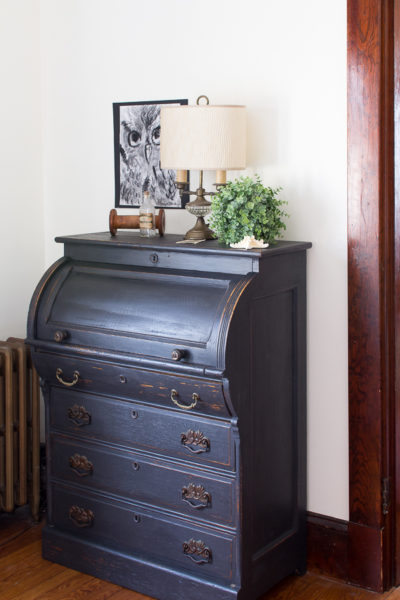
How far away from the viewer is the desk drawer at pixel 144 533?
2691 millimetres

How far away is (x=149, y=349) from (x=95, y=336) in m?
0.25

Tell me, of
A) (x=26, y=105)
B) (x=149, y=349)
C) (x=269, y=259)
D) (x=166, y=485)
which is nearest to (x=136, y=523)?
(x=166, y=485)

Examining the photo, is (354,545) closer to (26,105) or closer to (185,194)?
(185,194)

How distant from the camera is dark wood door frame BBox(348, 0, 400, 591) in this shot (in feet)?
8.90

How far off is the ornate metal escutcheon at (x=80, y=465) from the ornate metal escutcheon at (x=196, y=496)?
0.45m

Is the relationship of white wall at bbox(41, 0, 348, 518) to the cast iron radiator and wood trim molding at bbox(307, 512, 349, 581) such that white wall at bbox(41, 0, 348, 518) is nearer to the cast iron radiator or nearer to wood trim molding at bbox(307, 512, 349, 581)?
wood trim molding at bbox(307, 512, 349, 581)

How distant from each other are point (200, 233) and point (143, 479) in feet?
3.02

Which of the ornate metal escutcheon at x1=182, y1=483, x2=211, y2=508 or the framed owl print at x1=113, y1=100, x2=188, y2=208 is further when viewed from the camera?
the framed owl print at x1=113, y1=100, x2=188, y2=208

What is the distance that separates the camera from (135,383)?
2756 millimetres

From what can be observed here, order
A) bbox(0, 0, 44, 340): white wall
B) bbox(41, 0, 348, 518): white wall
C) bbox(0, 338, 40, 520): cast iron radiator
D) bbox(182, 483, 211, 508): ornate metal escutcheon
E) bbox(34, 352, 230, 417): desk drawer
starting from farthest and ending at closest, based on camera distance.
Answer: bbox(0, 0, 44, 340): white wall → bbox(0, 338, 40, 520): cast iron radiator → bbox(41, 0, 348, 518): white wall → bbox(182, 483, 211, 508): ornate metal escutcheon → bbox(34, 352, 230, 417): desk drawer

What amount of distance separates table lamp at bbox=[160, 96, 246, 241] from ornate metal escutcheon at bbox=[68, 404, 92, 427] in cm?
97

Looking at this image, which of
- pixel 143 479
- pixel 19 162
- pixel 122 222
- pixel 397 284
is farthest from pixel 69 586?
pixel 19 162

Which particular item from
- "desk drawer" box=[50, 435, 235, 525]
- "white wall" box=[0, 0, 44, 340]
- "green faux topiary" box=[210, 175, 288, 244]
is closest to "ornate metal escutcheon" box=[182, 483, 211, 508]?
"desk drawer" box=[50, 435, 235, 525]

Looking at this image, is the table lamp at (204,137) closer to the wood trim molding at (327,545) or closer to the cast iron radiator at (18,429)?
the cast iron radiator at (18,429)
